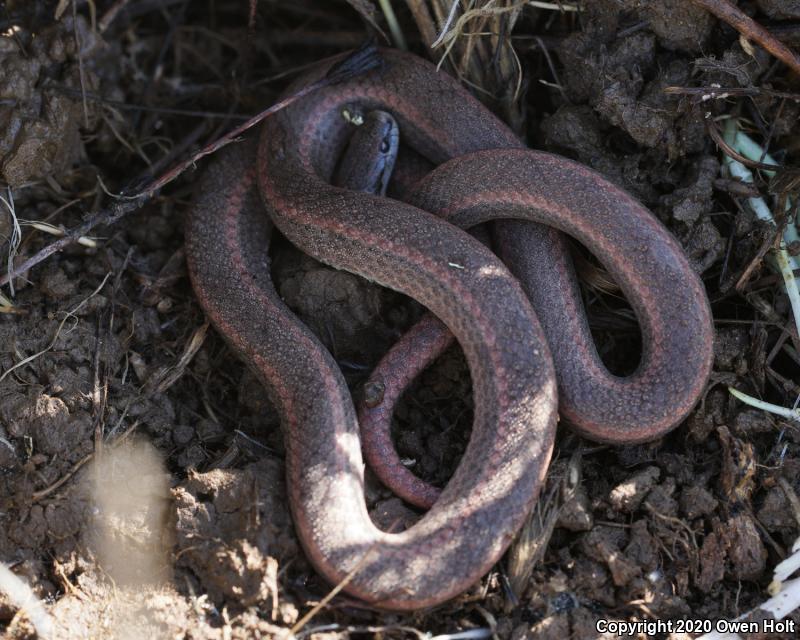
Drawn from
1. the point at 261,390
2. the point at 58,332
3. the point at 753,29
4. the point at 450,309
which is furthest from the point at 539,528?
the point at 753,29

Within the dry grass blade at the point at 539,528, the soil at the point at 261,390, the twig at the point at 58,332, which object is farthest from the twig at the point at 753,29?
the twig at the point at 58,332

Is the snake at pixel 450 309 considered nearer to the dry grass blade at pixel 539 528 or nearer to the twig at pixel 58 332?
the dry grass blade at pixel 539 528

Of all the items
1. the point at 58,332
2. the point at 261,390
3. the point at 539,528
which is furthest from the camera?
the point at 261,390

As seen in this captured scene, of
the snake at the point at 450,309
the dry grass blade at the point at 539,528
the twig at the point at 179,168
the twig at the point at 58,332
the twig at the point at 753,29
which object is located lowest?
the dry grass blade at the point at 539,528

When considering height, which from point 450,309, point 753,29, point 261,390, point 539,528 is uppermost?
point 753,29

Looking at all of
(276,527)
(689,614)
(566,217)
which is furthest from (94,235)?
(689,614)

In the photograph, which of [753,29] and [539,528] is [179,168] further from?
[753,29]
